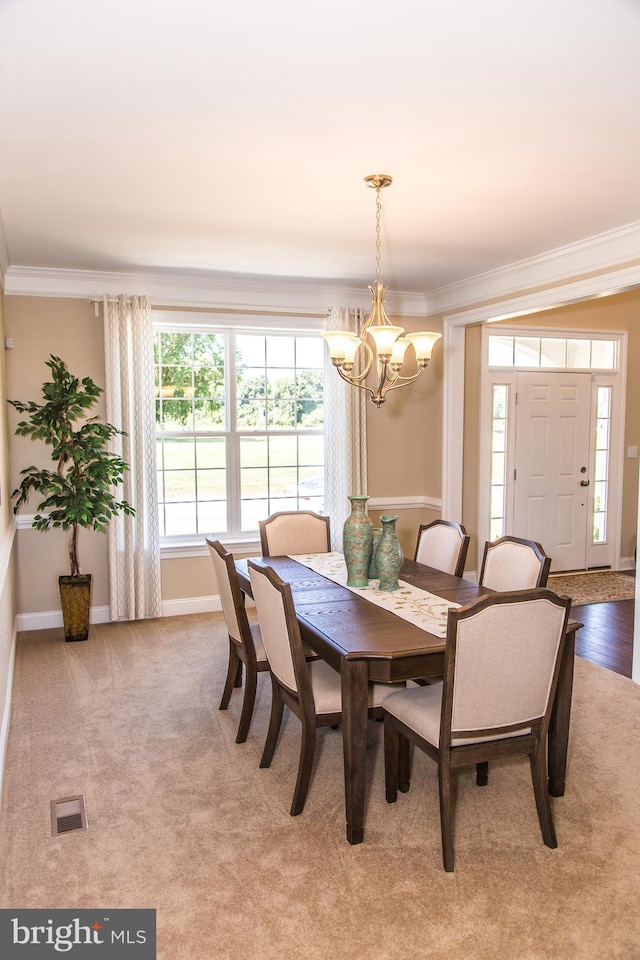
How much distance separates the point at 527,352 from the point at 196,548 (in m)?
3.52

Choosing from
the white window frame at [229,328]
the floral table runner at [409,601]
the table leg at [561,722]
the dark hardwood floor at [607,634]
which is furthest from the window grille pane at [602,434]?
the table leg at [561,722]

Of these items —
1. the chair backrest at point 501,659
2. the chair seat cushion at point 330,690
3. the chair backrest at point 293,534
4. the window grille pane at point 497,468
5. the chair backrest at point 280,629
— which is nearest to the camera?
the chair backrest at point 501,659

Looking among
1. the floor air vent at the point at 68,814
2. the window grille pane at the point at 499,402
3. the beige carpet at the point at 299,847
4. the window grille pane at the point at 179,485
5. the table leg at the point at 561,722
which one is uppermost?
the window grille pane at the point at 499,402

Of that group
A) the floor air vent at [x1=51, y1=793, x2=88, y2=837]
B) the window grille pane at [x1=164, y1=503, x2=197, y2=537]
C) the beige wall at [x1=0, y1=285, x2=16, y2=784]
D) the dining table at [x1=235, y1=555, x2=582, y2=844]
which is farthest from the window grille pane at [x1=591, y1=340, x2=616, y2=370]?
the floor air vent at [x1=51, y1=793, x2=88, y2=837]

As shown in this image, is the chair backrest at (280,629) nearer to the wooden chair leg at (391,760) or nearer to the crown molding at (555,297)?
the wooden chair leg at (391,760)

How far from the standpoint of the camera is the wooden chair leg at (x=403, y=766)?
111 inches

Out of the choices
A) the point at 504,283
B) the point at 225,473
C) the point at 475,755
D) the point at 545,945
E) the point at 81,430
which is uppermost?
the point at 504,283

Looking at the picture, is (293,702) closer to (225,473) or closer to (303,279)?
(225,473)

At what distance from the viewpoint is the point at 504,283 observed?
490 cm

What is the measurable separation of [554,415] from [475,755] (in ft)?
15.7

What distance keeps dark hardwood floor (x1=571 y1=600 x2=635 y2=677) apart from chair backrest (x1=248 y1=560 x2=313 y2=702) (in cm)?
213

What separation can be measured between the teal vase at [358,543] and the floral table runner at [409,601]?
0.06m

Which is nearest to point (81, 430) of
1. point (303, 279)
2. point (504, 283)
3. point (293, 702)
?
point (303, 279)

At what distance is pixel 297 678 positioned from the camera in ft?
8.62
